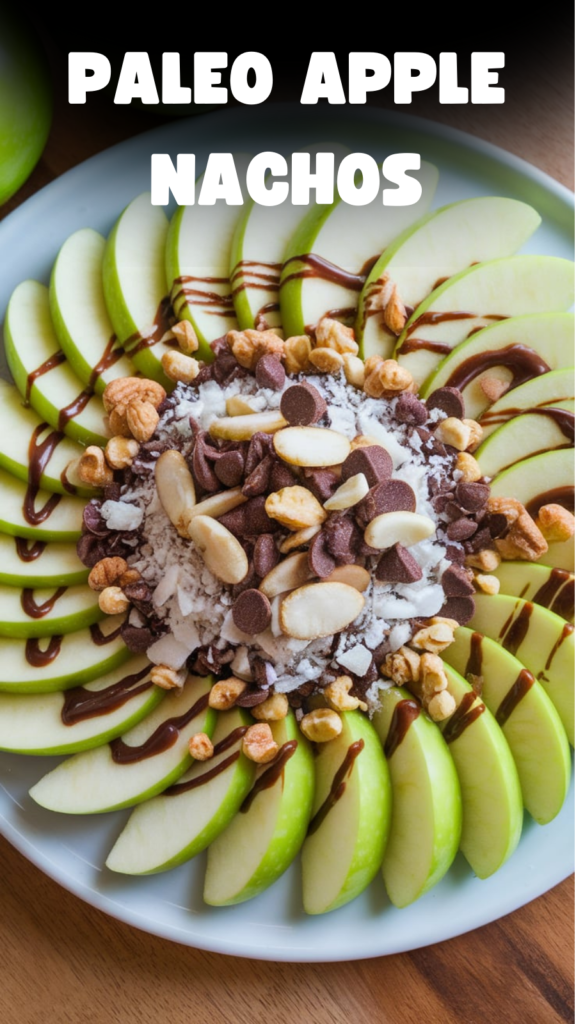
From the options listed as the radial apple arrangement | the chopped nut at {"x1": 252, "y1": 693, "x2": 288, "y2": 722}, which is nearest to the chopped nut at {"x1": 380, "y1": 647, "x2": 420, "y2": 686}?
the radial apple arrangement

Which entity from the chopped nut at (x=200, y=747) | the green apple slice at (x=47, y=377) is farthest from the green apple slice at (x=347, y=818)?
the green apple slice at (x=47, y=377)

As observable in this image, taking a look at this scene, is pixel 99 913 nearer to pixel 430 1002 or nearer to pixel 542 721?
pixel 430 1002

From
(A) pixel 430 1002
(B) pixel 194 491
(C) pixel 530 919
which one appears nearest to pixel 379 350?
(B) pixel 194 491

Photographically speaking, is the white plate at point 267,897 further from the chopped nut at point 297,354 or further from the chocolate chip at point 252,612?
the chopped nut at point 297,354

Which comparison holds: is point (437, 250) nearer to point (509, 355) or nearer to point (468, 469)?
point (509, 355)

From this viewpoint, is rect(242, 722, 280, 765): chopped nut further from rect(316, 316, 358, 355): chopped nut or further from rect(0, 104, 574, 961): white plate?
rect(316, 316, 358, 355): chopped nut

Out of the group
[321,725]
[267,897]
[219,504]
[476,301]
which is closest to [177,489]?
[219,504]
